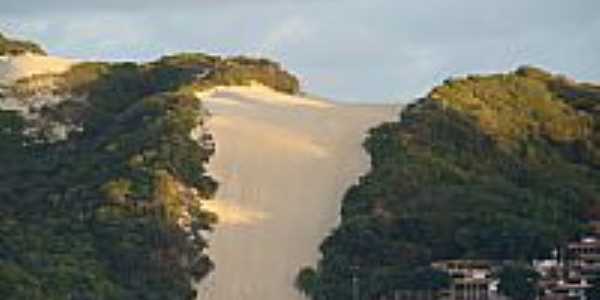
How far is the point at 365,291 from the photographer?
85375 millimetres

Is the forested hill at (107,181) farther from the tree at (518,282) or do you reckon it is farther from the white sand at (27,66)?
the tree at (518,282)

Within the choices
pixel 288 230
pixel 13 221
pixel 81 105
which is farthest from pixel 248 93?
pixel 13 221

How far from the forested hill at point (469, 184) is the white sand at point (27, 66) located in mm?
22993

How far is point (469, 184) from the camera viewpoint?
92.3m

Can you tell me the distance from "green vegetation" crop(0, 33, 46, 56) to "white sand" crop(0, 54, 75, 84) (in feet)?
5.81

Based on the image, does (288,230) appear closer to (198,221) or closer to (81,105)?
(198,221)

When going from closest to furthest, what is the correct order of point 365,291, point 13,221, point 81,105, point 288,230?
point 365,291 → point 13,221 → point 288,230 → point 81,105

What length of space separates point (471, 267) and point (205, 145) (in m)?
19.6

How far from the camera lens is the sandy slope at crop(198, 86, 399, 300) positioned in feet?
309

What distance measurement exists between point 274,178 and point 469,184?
13.2 meters

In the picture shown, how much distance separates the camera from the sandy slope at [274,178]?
94125 mm

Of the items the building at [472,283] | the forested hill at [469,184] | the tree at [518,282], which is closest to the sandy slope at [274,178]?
the forested hill at [469,184]

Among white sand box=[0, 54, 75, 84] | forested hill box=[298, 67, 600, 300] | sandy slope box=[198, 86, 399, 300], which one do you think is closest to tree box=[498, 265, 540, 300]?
forested hill box=[298, 67, 600, 300]

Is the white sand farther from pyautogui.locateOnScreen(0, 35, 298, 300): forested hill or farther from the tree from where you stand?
the tree
